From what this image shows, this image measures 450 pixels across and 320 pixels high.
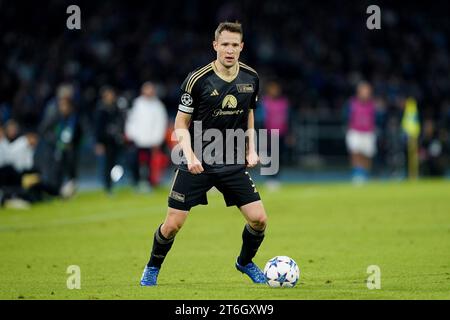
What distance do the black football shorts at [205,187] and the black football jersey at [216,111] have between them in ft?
0.24

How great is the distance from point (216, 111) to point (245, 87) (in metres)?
0.39

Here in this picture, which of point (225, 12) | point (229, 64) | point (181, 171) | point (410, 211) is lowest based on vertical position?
point (410, 211)

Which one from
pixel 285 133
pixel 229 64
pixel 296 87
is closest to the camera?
pixel 229 64

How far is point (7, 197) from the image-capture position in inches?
809

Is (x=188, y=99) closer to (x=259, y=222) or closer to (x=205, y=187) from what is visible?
(x=205, y=187)

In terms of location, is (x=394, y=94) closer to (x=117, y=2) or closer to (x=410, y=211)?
(x=117, y=2)

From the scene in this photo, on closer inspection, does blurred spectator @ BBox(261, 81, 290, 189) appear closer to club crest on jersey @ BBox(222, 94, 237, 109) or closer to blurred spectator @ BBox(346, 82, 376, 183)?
blurred spectator @ BBox(346, 82, 376, 183)

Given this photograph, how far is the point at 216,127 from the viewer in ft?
33.3

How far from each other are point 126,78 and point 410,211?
13833mm

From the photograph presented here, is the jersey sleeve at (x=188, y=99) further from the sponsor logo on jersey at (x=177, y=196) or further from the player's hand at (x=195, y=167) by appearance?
the sponsor logo on jersey at (x=177, y=196)

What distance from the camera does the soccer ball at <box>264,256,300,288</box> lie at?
33.2 feet

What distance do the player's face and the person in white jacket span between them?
13873 mm

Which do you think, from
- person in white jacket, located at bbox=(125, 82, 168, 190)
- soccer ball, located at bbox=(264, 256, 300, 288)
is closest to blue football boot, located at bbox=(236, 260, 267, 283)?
soccer ball, located at bbox=(264, 256, 300, 288)

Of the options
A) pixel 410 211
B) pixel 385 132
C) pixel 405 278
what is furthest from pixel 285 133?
pixel 405 278
